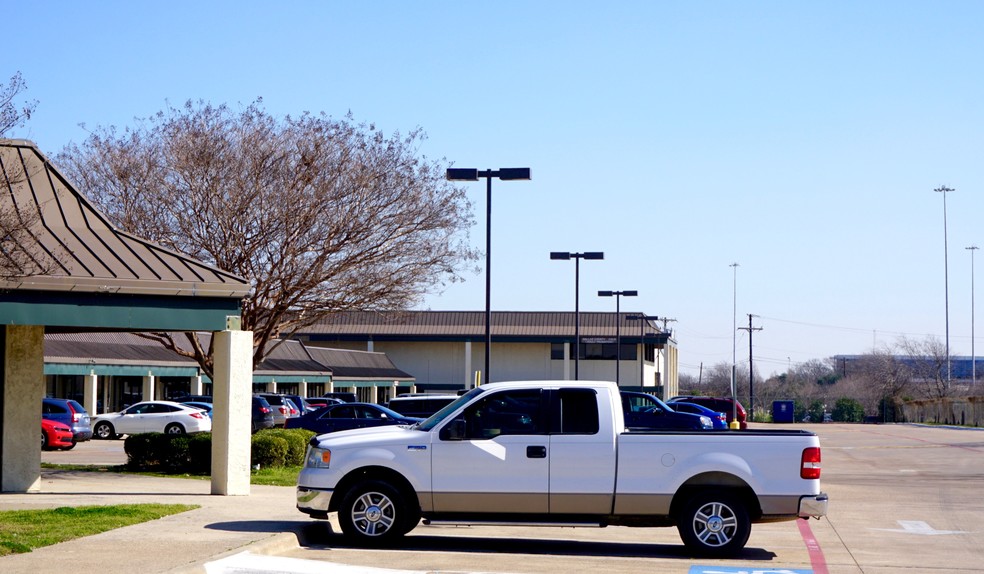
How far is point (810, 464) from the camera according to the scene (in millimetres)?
12945

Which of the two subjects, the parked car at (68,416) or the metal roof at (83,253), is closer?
the metal roof at (83,253)

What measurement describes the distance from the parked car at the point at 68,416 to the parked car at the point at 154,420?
3083 millimetres

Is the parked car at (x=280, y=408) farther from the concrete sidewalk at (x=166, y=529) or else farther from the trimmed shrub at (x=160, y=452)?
the concrete sidewalk at (x=166, y=529)

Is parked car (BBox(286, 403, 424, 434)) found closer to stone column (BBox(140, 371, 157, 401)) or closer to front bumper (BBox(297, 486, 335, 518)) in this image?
stone column (BBox(140, 371, 157, 401))

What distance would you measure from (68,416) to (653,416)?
56.7 ft

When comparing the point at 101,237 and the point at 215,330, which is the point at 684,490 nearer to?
the point at 215,330

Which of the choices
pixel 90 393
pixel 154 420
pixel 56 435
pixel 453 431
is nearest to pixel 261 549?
pixel 453 431

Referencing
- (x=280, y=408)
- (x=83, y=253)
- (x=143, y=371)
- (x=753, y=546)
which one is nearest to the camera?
(x=753, y=546)

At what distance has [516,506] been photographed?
13.1 metres

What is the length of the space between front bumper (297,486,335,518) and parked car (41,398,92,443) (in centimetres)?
2306

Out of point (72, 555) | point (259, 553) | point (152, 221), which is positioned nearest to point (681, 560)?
point (259, 553)

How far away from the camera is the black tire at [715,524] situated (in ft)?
42.6

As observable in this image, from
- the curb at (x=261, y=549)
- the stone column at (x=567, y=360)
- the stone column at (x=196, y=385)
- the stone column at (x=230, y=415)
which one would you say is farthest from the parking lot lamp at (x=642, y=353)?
the curb at (x=261, y=549)

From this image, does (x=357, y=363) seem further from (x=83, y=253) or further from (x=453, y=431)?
(x=453, y=431)
